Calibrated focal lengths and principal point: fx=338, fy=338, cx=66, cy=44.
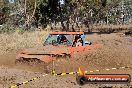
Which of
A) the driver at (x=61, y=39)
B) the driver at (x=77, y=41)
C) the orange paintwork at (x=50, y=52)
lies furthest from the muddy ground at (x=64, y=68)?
the driver at (x=61, y=39)

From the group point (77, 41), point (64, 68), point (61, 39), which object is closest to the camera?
point (64, 68)

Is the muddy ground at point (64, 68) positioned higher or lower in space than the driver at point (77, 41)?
lower

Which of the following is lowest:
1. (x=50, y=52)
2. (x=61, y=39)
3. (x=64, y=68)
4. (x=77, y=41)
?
(x=64, y=68)

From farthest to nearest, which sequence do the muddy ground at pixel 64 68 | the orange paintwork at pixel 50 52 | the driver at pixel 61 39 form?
the driver at pixel 61 39, the orange paintwork at pixel 50 52, the muddy ground at pixel 64 68

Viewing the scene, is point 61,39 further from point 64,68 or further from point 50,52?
point 64,68

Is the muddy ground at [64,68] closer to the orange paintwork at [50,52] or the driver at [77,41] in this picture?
the orange paintwork at [50,52]

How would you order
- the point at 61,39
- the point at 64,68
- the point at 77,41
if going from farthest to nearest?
Result: the point at 77,41, the point at 61,39, the point at 64,68

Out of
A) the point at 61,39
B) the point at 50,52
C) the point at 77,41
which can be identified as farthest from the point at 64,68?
the point at 77,41

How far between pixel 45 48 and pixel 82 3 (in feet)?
143

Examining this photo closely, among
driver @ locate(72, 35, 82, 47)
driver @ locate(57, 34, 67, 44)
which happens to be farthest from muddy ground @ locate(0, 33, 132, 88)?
driver @ locate(57, 34, 67, 44)

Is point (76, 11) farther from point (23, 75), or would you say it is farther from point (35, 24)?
point (23, 75)

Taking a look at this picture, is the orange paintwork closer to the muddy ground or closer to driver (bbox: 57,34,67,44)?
the muddy ground

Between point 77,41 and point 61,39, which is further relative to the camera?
point 77,41

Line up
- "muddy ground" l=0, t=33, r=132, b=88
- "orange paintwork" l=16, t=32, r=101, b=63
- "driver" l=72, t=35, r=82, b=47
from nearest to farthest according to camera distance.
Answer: "muddy ground" l=0, t=33, r=132, b=88, "orange paintwork" l=16, t=32, r=101, b=63, "driver" l=72, t=35, r=82, b=47
